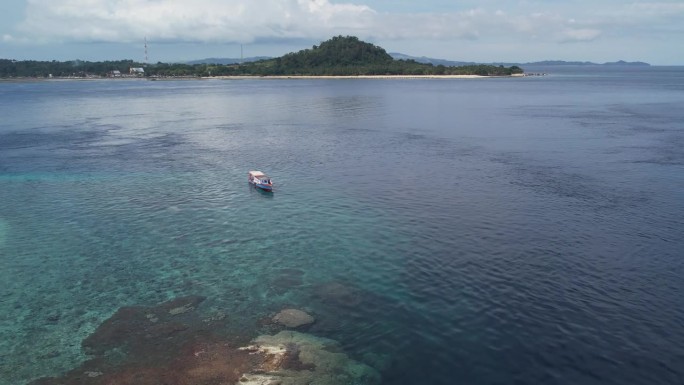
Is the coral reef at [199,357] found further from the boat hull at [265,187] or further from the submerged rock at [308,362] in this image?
the boat hull at [265,187]

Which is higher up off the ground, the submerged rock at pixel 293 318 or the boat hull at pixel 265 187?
the boat hull at pixel 265 187

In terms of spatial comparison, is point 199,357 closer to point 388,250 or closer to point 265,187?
point 388,250

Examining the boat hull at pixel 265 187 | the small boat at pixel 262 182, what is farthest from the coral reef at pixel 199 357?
the small boat at pixel 262 182

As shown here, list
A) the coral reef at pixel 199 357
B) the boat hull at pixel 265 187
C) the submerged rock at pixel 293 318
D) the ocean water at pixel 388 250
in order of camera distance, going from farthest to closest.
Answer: the boat hull at pixel 265 187 < the submerged rock at pixel 293 318 < the ocean water at pixel 388 250 < the coral reef at pixel 199 357

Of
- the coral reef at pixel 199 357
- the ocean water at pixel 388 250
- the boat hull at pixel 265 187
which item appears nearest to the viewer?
the coral reef at pixel 199 357

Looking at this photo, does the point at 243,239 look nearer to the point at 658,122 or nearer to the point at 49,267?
the point at 49,267

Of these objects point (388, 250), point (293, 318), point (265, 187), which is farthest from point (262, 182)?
point (293, 318)

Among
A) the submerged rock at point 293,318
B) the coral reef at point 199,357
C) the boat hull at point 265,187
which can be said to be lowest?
the coral reef at point 199,357

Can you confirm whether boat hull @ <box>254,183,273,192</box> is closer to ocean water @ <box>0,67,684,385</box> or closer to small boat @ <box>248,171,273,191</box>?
small boat @ <box>248,171,273,191</box>
